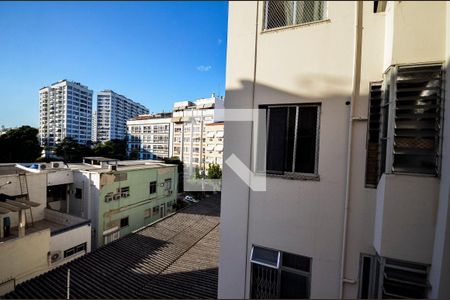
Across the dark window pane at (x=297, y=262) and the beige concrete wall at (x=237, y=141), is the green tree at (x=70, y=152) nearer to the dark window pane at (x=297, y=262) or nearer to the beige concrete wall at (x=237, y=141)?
the beige concrete wall at (x=237, y=141)

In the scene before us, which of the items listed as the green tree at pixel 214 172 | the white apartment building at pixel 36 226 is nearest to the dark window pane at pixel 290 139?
the white apartment building at pixel 36 226

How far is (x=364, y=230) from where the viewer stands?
231cm

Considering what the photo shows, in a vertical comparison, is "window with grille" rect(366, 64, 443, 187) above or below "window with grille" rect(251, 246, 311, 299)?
above

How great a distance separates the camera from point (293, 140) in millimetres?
2668

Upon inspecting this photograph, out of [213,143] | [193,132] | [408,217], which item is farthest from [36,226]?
[193,132]

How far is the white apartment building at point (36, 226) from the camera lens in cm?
874

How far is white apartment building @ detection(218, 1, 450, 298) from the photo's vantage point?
2.03m

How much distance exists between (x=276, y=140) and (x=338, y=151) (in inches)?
26.5

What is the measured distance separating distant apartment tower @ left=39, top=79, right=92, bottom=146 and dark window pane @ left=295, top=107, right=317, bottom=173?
217 ft

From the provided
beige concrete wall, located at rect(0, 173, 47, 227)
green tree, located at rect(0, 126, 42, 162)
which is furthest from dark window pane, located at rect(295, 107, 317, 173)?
green tree, located at rect(0, 126, 42, 162)

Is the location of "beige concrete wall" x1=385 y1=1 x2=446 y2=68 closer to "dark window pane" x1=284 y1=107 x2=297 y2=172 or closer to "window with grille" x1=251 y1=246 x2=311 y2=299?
"dark window pane" x1=284 y1=107 x2=297 y2=172

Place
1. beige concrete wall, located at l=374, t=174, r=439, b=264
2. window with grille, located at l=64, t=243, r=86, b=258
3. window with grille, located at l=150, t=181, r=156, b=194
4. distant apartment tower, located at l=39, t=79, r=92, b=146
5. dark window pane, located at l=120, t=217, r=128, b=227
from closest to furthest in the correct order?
beige concrete wall, located at l=374, t=174, r=439, b=264
window with grille, located at l=64, t=243, r=86, b=258
dark window pane, located at l=120, t=217, r=128, b=227
window with grille, located at l=150, t=181, r=156, b=194
distant apartment tower, located at l=39, t=79, r=92, b=146

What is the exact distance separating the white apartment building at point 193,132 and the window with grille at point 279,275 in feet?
131

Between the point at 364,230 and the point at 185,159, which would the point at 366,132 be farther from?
the point at 185,159
